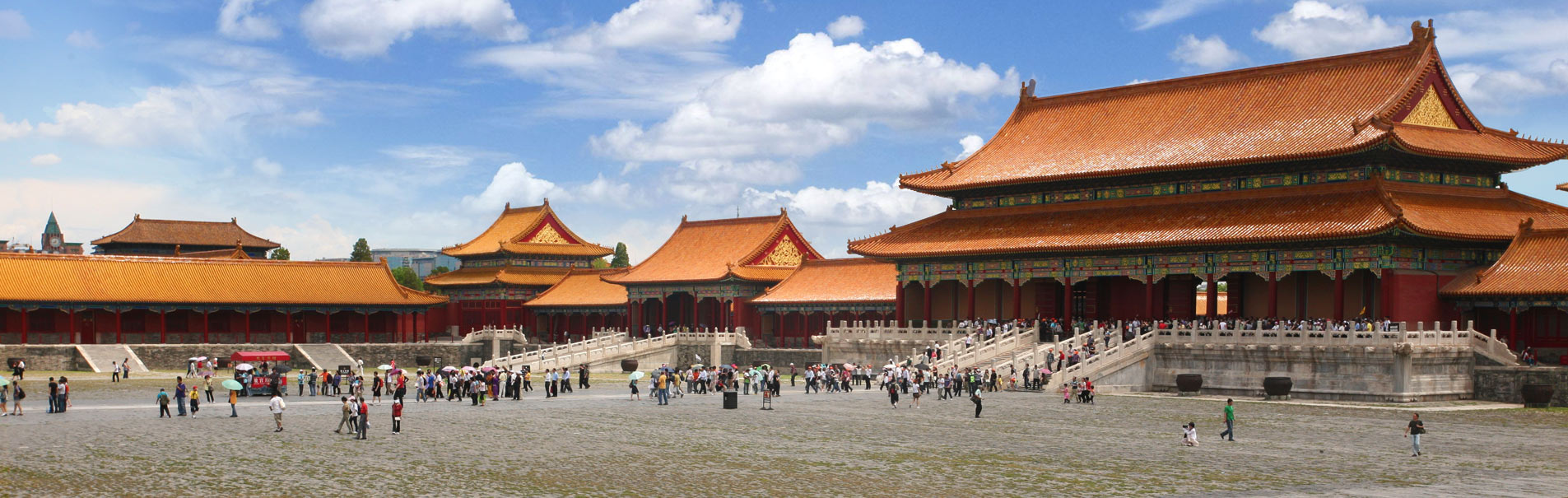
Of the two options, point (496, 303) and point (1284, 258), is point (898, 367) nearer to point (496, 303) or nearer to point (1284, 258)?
point (1284, 258)

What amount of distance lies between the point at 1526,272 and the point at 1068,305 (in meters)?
18.4

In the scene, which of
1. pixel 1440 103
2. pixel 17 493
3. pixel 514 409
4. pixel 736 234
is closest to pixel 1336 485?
pixel 17 493

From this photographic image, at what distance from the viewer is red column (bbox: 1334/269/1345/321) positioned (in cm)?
5912

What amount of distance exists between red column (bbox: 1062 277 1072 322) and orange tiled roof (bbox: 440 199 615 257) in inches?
2300

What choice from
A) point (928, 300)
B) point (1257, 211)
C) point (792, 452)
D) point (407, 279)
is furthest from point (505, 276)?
point (792, 452)

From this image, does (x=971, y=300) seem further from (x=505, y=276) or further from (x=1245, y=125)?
(x=505, y=276)

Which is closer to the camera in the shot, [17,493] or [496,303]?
[17,493]

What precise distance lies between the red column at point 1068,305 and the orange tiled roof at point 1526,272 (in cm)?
1515

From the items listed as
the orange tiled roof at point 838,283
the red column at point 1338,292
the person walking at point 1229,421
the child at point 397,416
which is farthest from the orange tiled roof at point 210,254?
the person walking at point 1229,421

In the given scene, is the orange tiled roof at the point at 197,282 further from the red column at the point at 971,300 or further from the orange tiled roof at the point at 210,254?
the red column at the point at 971,300

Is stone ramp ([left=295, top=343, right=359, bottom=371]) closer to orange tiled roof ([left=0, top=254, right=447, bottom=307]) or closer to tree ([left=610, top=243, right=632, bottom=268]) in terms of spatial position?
orange tiled roof ([left=0, top=254, right=447, bottom=307])

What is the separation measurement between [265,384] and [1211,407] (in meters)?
32.5

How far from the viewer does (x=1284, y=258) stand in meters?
61.2

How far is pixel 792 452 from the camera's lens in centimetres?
3797
